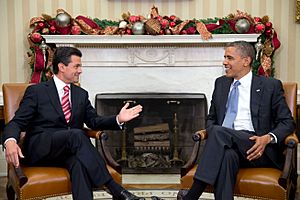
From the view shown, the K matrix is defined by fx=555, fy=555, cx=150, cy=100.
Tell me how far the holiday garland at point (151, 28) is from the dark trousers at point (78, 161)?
68.3 inches

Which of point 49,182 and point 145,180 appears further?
point 145,180

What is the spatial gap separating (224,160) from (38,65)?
2416mm

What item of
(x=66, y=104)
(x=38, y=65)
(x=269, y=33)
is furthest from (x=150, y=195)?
(x=269, y=33)

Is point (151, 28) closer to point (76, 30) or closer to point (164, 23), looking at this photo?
point (164, 23)

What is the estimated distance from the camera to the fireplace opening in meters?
5.35

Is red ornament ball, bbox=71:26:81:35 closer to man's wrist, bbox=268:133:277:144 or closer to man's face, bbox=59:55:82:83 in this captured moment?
man's face, bbox=59:55:82:83

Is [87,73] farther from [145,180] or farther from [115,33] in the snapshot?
[145,180]

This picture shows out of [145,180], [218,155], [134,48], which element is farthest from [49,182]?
[134,48]

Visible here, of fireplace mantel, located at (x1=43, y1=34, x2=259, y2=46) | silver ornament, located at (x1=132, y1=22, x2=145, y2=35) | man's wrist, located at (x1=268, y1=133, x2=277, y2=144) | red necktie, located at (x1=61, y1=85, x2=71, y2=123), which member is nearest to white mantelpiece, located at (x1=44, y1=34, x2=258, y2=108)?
fireplace mantel, located at (x1=43, y1=34, x2=259, y2=46)

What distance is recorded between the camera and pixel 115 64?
544cm

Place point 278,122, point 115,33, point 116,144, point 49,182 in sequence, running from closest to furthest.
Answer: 1. point 49,182
2. point 278,122
3. point 115,33
4. point 116,144

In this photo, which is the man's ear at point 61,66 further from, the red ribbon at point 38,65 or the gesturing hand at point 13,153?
the red ribbon at point 38,65

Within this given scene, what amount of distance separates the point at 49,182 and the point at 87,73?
2.21 metres

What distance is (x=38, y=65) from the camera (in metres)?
5.20
